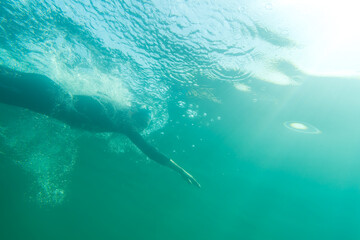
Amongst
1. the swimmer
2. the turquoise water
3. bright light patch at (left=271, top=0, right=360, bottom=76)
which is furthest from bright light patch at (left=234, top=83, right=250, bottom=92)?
the swimmer

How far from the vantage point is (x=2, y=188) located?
71062 mm

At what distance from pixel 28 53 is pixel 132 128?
326 inches

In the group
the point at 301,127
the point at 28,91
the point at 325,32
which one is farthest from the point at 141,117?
the point at 301,127

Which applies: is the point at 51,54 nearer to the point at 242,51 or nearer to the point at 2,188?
the point at 242,51

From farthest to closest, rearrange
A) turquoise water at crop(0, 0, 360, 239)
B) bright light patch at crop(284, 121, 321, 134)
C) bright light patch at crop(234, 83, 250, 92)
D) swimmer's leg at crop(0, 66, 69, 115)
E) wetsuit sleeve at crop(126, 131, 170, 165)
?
bright light patch at crop(284, 121, 321, 134), bright light patch at crop(234, 83, 250, 92), turquoise water at crop(0, 0, 360, 239), wetsuit sleeve at crop(126, 131, 170, 165), swimmer's leg at crop(0, 66, 69, 115)

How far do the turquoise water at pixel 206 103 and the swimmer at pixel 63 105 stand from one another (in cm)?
306

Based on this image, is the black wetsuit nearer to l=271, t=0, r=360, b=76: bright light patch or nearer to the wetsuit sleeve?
the wetsuit sleeve

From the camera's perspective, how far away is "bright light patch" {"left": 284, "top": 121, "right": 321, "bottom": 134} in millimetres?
12473

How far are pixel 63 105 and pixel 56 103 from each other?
0.24 m

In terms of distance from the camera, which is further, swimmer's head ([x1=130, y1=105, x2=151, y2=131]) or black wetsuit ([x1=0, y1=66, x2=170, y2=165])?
swimmer's head ([x1=130, y1=105, x2=151, y2=131])

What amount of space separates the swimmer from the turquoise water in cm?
306

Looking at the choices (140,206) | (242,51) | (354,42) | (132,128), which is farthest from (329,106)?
(140,206)

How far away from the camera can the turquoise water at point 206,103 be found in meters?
7.51

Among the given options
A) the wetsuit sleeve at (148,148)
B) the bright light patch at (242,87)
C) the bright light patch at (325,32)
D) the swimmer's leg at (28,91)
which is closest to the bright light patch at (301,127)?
the bright light patch at (242,87)
